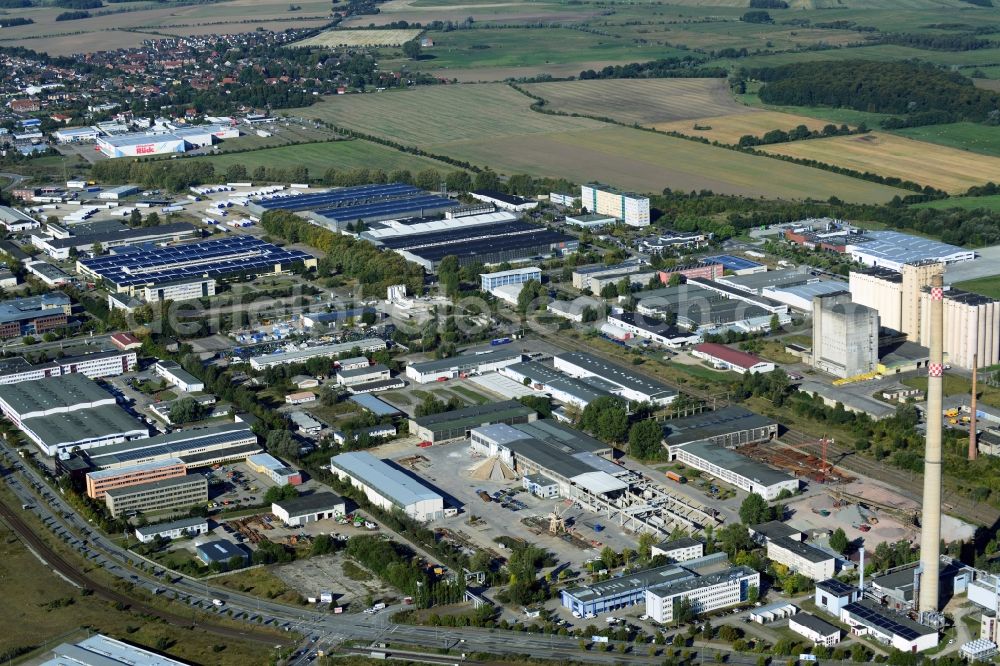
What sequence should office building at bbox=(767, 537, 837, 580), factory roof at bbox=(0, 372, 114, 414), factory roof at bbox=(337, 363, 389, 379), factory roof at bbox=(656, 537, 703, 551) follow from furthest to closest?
1. factory roof at bbox=(337, 363, 389, 379)
2. factory roof at bbox=(0, 372, 114, 414)
3. factory roof at bbox=(656, 537, 703, 551)
4. office building at bbox=(767, 537, 837, 580)

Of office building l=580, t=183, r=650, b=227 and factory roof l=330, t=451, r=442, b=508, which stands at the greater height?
office building l=580, t=183, r=650, b=227

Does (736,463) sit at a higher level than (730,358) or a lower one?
lower

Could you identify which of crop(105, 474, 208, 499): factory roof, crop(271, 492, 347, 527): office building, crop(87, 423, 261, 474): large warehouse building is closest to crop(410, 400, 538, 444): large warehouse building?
crop(87, 423, 261, 474): large warehouse building

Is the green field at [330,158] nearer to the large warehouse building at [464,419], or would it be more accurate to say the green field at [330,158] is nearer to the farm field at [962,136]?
the farm field at [962,136]

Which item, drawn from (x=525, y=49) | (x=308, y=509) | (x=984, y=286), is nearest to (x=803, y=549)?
(x=308, y=509)

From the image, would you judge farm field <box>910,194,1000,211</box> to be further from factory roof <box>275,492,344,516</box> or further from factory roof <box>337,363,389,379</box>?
factory roof <box>275,492,344,516</box>

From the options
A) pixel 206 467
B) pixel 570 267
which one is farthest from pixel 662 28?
pixel 206 467

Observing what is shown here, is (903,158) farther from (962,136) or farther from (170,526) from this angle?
(170,526)
